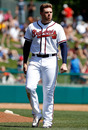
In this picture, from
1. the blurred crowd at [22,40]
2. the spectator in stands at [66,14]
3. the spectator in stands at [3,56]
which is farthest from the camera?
the spectator in stands at [66,14]

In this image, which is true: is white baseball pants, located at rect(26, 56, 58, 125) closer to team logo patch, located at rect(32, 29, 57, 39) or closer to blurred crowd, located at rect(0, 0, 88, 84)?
team logo patch, located at rect(32, 29, 57, 39)

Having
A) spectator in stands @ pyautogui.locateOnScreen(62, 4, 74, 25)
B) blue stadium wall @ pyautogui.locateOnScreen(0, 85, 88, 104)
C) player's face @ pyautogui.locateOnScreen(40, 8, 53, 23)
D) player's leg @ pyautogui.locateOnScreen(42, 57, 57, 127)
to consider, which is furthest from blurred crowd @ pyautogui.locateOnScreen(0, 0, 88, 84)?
player's face @ pyautogui.locateOnScreen(40, 8, 53, 23)

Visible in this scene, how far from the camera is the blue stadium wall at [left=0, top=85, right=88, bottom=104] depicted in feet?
42.3

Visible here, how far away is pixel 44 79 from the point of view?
5535 mm

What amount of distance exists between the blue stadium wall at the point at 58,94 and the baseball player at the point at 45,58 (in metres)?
7.30

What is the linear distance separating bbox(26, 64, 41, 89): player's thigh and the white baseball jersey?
26 cm

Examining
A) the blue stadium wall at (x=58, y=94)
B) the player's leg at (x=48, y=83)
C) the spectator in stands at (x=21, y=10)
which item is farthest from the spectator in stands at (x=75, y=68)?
the player's leg at (x=48, y=83)

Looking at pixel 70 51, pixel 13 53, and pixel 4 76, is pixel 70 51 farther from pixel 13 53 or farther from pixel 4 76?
pixel 4 76

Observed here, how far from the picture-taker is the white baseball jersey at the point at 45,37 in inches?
216

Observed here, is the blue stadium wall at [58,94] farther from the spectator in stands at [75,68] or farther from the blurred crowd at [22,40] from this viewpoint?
the spectator in stands at [75,68]

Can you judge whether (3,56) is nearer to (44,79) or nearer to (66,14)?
(66,14)

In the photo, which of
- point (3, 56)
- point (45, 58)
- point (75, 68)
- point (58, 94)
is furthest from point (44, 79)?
point (3, 56)

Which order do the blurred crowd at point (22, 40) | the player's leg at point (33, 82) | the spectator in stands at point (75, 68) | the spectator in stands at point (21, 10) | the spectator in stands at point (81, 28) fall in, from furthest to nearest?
the spectator in stands at point (81, 28) → the spectator in stands at point (21, 10) → the blurred crowd at point (22, 40) → the spectator in stands at point (75, 68) → the player's leg at point (33, 82)

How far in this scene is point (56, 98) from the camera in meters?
13.2
